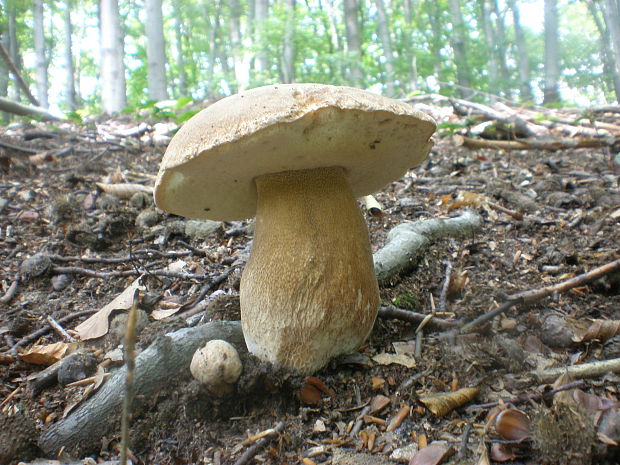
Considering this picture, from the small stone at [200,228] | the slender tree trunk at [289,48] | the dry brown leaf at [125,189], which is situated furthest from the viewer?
the slender tree trunk at [289,48]

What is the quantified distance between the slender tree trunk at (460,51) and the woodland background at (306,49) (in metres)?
0.04

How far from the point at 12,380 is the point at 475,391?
5.62 feet

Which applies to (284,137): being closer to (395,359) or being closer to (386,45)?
(395,359)

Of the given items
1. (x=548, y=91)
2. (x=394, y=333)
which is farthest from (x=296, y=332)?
(x=548, y=91)

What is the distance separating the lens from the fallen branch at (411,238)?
6.70 feet

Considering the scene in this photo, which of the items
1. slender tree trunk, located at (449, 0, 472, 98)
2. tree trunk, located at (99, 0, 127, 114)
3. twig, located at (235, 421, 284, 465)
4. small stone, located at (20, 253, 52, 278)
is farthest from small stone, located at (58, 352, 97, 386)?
slender tree trunk, located at (449, 0, 472, 98)

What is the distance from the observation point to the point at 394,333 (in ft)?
5.55

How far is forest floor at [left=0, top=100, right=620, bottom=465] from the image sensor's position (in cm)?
117

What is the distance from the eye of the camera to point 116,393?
1350mm

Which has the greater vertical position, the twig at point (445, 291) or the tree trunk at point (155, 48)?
the tree trunk at point (155, 48)

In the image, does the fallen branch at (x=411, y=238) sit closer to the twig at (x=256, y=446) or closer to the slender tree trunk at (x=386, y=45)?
the twig at (x=256, y=446)

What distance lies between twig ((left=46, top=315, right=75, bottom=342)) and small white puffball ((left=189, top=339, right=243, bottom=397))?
0.84m

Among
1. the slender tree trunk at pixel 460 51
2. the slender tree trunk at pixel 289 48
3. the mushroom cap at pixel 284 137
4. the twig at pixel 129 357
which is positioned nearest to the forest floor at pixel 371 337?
the twig at pixel 129 357

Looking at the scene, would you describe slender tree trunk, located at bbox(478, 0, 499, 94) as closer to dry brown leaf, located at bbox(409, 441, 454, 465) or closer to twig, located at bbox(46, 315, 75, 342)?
twig, located at bbox(46, 315, 75, 342)
